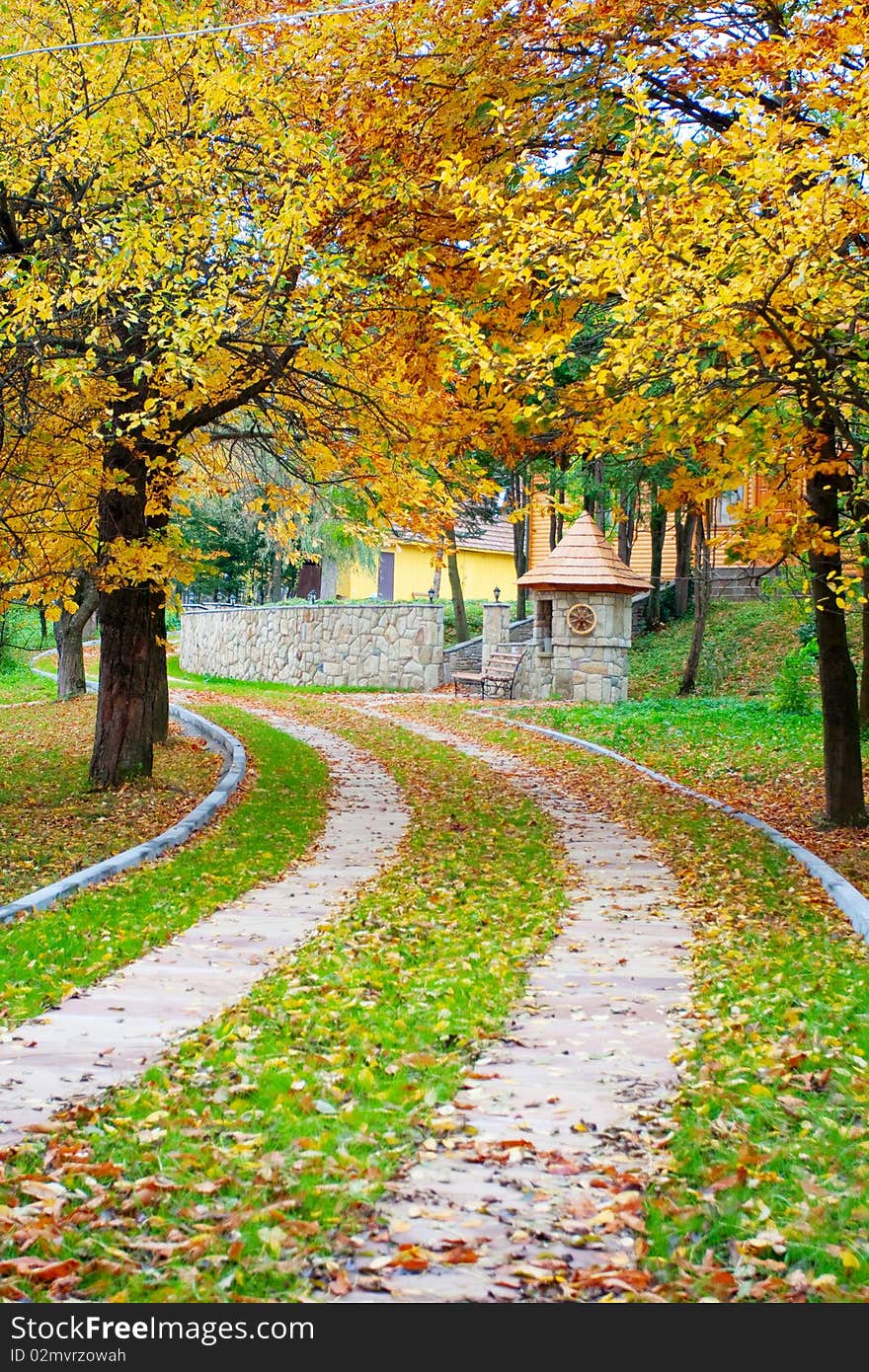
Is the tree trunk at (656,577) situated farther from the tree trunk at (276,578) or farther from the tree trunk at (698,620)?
the tree trunk at (276,578)

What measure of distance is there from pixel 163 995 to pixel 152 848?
369cm

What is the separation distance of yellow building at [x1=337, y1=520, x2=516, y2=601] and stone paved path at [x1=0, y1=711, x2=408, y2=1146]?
99.3 feet

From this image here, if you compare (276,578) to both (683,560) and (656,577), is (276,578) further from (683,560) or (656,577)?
(683,560)

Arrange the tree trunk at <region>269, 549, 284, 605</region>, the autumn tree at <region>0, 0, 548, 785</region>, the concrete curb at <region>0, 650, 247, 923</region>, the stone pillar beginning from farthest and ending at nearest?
the tree trunk at <region>269, 549, 284, 605</region> → the stone pillar → the autumn tree at <region>0, 0, 548, 785</region> → the concrete curb at <region>0, 650, 247, 923</region>

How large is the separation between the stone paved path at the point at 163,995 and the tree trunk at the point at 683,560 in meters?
20.5

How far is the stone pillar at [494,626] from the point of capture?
2769 cm

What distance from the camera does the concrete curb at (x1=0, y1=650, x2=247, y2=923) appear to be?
7566mm

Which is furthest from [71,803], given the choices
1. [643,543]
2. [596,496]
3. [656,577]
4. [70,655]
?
[643,543]

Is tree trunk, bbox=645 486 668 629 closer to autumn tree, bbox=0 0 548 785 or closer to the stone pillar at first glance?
the stone pillar

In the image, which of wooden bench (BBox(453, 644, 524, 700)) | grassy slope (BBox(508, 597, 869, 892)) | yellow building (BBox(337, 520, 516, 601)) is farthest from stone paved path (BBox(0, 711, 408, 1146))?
yellow building (BBox(337, 520, 516, 601))

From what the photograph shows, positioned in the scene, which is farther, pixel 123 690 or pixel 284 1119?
pixel 123 690

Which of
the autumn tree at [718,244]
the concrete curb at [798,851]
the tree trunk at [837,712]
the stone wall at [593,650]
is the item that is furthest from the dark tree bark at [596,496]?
Result: the autumn tree at [718,244]

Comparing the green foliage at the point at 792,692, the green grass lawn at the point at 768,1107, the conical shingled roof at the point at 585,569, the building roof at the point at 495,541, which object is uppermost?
the building roof at the point at 495,541

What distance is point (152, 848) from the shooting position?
368 inches
